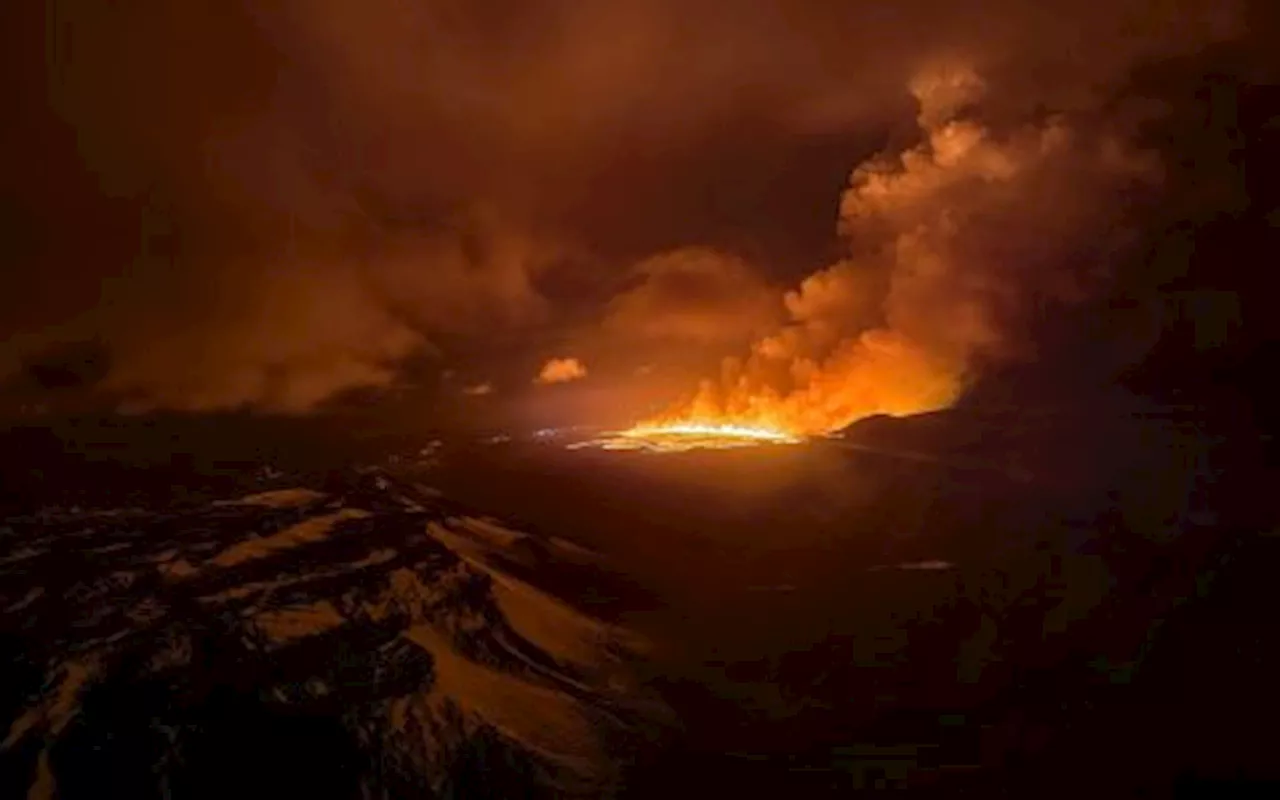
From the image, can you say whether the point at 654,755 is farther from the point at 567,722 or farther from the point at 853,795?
the point at 853,795

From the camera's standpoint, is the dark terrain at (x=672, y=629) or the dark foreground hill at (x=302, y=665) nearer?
the dark foreground hill at (x=302, y=665)

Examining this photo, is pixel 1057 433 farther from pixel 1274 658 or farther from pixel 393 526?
pixel 393 526

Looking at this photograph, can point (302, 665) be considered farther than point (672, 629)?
No

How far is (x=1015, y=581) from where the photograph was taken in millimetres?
102312

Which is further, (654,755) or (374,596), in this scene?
(374,596)

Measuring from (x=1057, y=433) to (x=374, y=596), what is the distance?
122m

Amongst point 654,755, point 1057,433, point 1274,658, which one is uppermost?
point 1057,433

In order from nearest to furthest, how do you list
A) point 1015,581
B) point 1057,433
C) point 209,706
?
point 209,706 < point 1015,581 < point 1057,433

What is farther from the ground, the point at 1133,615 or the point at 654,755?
the point at 1133,615

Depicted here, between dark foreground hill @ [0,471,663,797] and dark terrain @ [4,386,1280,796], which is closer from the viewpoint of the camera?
dark foreground hill @ [0,471,663,797]

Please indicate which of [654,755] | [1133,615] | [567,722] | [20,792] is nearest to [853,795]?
[654,755]

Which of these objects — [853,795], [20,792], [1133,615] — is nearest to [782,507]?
[1133,615]

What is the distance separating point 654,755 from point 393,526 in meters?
51.8

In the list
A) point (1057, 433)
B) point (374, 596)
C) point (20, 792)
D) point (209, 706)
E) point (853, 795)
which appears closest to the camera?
point (20, 792)
